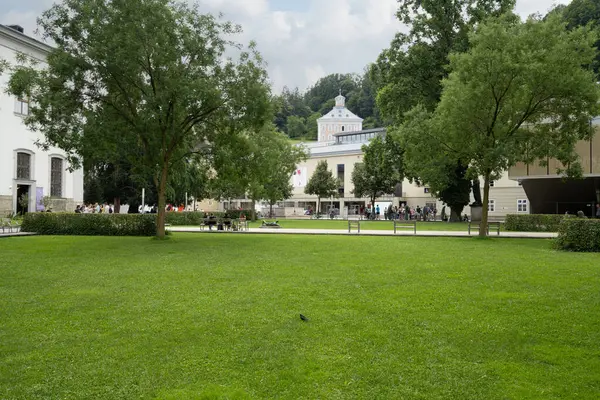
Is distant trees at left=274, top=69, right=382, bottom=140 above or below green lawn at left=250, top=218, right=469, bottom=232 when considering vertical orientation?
above

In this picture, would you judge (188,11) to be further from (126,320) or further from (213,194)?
(213,194)

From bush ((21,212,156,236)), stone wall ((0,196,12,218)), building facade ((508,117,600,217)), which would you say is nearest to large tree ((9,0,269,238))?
bush ((21,212,156,236))

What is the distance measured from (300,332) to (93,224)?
74.5ft

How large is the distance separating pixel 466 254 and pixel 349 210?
61.4 meters

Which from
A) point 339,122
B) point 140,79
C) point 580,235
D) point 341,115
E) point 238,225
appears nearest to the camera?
point 580,235

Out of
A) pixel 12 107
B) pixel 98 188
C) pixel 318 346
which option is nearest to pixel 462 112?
pixel 318 346

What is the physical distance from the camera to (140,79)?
20.9 metres

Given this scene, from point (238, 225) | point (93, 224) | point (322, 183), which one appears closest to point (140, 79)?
point (93, 224)

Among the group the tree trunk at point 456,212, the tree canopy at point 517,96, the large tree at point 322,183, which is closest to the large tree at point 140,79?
the tree canopy at point 517,96

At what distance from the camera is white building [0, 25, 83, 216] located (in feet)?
134

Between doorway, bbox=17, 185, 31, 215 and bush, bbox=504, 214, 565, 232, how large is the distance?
118ft

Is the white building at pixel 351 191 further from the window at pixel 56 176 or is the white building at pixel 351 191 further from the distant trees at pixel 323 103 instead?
the distant trees at pixel 323 103

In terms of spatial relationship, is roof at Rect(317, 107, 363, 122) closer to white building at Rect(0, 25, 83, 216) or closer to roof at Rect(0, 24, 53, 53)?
white building at Rect(0, 25, 83, 216)

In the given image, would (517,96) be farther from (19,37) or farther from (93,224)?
(19,37)
